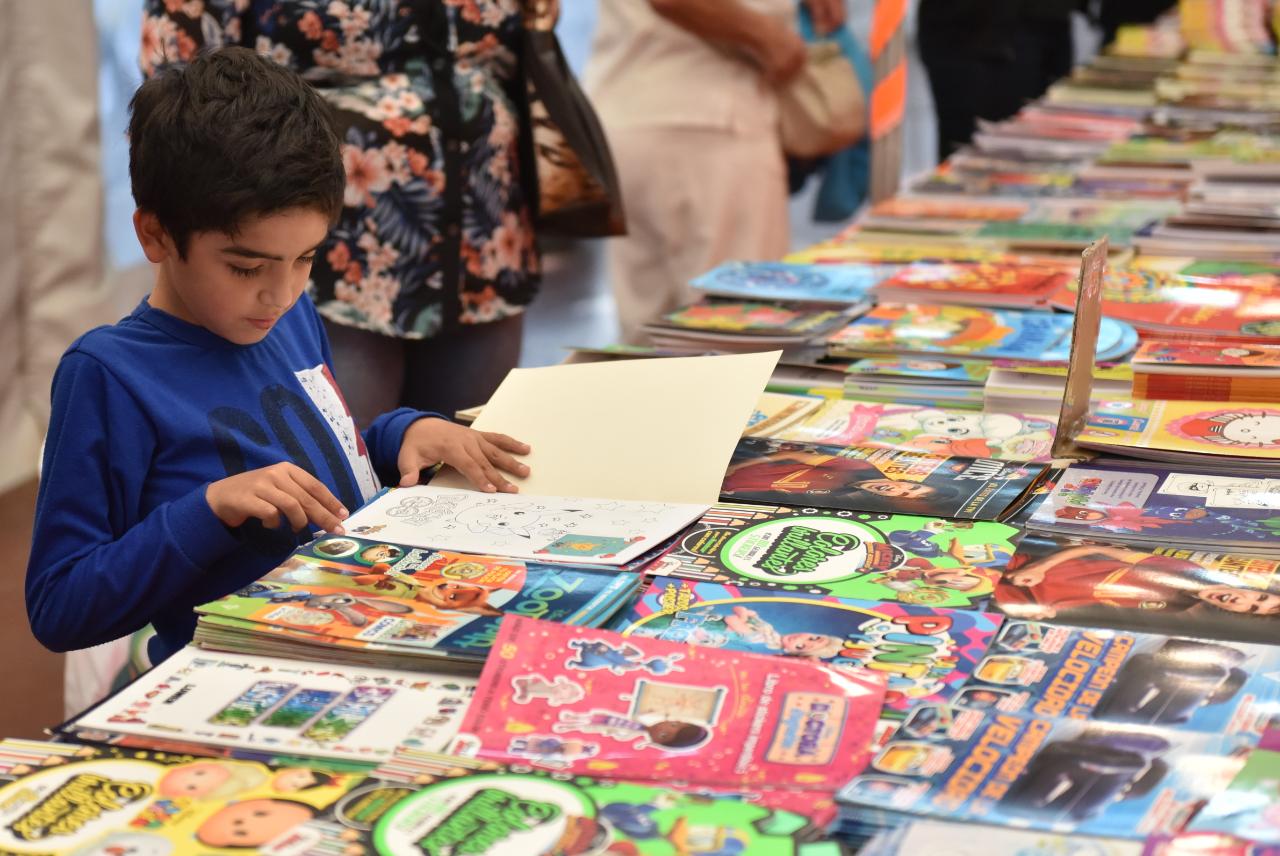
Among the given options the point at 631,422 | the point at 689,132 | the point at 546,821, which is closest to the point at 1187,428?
the point at 631,422

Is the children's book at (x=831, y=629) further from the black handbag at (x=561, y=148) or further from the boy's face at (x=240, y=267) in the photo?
the black handbag at (x=561, y=148)

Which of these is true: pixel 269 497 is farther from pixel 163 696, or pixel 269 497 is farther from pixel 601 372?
pixel 601 372

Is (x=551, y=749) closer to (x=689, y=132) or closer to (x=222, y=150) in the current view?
(x=222, y=150)

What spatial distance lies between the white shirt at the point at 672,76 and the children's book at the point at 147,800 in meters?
2.14

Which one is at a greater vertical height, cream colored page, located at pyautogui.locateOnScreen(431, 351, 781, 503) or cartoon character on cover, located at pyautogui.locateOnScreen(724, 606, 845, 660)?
cream colored page, located at pyautogui.locateOnScreen(431, 351, 781, 503)

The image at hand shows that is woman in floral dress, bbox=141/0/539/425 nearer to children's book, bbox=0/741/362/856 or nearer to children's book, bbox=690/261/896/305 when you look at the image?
children's book, bbox=690/261/896/305

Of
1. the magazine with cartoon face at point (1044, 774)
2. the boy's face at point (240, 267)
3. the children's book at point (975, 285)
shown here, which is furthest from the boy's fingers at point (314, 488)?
the children's book at point (975, 285)

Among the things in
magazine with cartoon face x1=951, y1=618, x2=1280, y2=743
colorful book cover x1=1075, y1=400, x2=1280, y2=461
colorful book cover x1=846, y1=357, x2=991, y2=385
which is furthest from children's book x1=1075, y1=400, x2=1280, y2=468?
magazine with cartoon face x1=951, y1=618, x2=1280, y2=743

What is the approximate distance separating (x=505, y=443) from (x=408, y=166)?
2.52ft

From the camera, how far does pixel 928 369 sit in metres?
1.64

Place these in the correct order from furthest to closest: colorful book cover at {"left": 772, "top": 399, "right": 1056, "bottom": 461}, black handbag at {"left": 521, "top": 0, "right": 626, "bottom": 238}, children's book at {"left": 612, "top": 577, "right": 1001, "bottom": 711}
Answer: black handbag at {"left": 521, "top": 0, "right": 626, "bottom": 238} < colorful book cover at {"left": 772, "top": 399, "right": 1056, "bottom": 461} < children's book at {"left": 612, "top": 577, "right": 1001, "bottom": 711}

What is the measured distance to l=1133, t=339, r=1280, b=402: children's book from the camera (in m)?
1.48

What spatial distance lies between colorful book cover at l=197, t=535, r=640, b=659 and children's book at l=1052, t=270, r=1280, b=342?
96cm

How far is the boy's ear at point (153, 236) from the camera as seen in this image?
47.1 inches
